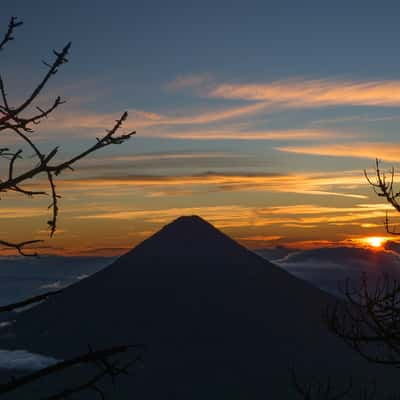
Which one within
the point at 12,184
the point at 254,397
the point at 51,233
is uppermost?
the point at 12,184

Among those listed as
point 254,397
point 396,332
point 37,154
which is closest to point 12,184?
point 37,154

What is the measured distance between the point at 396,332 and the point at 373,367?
186 metres

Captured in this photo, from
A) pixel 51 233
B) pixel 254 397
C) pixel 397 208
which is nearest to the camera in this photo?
pixel 51 233

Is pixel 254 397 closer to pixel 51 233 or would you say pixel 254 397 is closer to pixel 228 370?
pixel 228 370

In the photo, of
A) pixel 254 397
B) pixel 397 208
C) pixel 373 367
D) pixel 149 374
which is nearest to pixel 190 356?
pixel 149 374

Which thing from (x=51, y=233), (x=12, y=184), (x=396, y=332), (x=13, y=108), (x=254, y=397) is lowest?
(x=254, y=397)

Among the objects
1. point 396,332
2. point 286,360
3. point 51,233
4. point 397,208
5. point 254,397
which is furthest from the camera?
point 286,360

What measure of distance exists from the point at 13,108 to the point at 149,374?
193m

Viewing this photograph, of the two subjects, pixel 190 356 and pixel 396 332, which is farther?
pixel 190 356

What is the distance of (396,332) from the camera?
963 cm

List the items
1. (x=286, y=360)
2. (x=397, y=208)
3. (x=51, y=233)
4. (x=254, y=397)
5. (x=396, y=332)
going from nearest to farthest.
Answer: (x=51, y=233) → (x=396, y=332) → (x=397, y=208) → (x=254, y=397) → (x=286, y=360)

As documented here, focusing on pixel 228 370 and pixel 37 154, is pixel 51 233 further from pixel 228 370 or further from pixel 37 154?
pixel 228 370

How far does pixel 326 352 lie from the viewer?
193 meters

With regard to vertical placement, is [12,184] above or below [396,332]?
above
